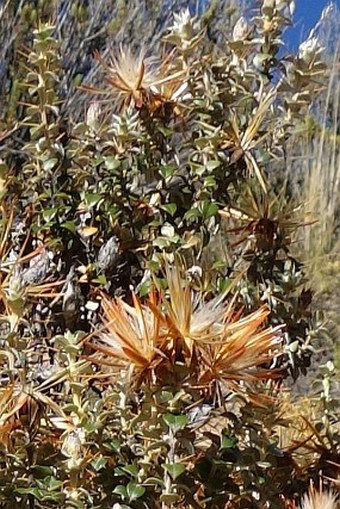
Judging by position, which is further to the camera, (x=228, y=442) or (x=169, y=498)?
(x=228, y=442)

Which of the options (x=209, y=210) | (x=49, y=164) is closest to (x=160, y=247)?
(x=209, y=210)

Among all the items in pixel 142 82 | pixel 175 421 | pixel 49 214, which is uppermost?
pixel 142 82

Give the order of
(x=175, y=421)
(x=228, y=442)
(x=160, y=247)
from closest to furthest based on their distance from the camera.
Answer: (x=175, y=421), (x=228, y=442), (x=160, y=247)

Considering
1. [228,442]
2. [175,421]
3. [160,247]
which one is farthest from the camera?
[160,247]

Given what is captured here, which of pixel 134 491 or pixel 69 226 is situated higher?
pixel 69 226

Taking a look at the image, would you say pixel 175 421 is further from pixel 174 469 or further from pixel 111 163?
pixel 111 163

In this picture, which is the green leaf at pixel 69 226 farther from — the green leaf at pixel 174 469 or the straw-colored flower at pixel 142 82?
the green leaf at pixel 174 469

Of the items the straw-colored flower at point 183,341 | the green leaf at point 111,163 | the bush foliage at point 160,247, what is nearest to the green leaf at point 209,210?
the bush foliage at point 160,247

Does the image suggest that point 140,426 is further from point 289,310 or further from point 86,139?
point 86,139
